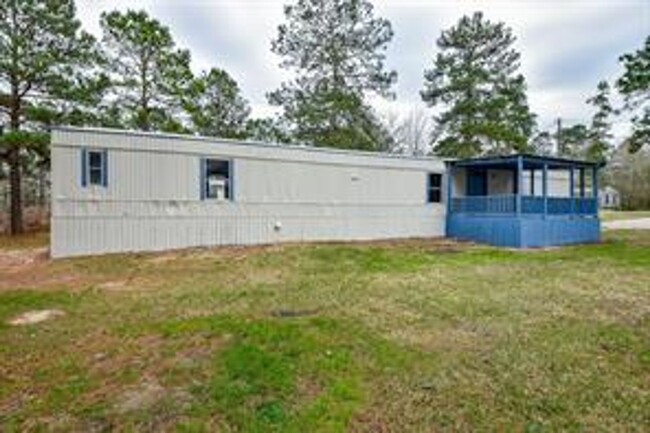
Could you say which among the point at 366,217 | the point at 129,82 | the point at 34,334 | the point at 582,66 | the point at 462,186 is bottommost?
the point at 34,334

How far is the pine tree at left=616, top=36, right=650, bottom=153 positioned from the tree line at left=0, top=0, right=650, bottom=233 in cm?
3

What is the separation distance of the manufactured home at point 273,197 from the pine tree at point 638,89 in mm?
1677

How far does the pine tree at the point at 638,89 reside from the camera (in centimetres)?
1556

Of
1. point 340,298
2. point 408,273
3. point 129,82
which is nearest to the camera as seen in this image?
point 340,298

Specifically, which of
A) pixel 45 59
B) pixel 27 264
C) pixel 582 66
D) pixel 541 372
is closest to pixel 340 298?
pixel 541 372

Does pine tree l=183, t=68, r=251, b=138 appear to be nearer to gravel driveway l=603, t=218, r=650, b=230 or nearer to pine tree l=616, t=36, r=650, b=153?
pine tree l=616, t=36, r=650, b=153

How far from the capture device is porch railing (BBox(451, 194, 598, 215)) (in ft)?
50.6

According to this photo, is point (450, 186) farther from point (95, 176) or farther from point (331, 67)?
point (95, 176)

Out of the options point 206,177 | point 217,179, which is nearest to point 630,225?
point 217,179

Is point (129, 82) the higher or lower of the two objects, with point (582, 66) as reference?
lower

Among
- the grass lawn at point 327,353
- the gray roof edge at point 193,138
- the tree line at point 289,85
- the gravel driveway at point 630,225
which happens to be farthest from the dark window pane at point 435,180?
the gravel driveway at point 630,225

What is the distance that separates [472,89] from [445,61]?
2.12m

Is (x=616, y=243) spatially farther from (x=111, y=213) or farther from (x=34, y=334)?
(x=34, y=334)

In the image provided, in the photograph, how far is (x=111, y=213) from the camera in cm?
1202
